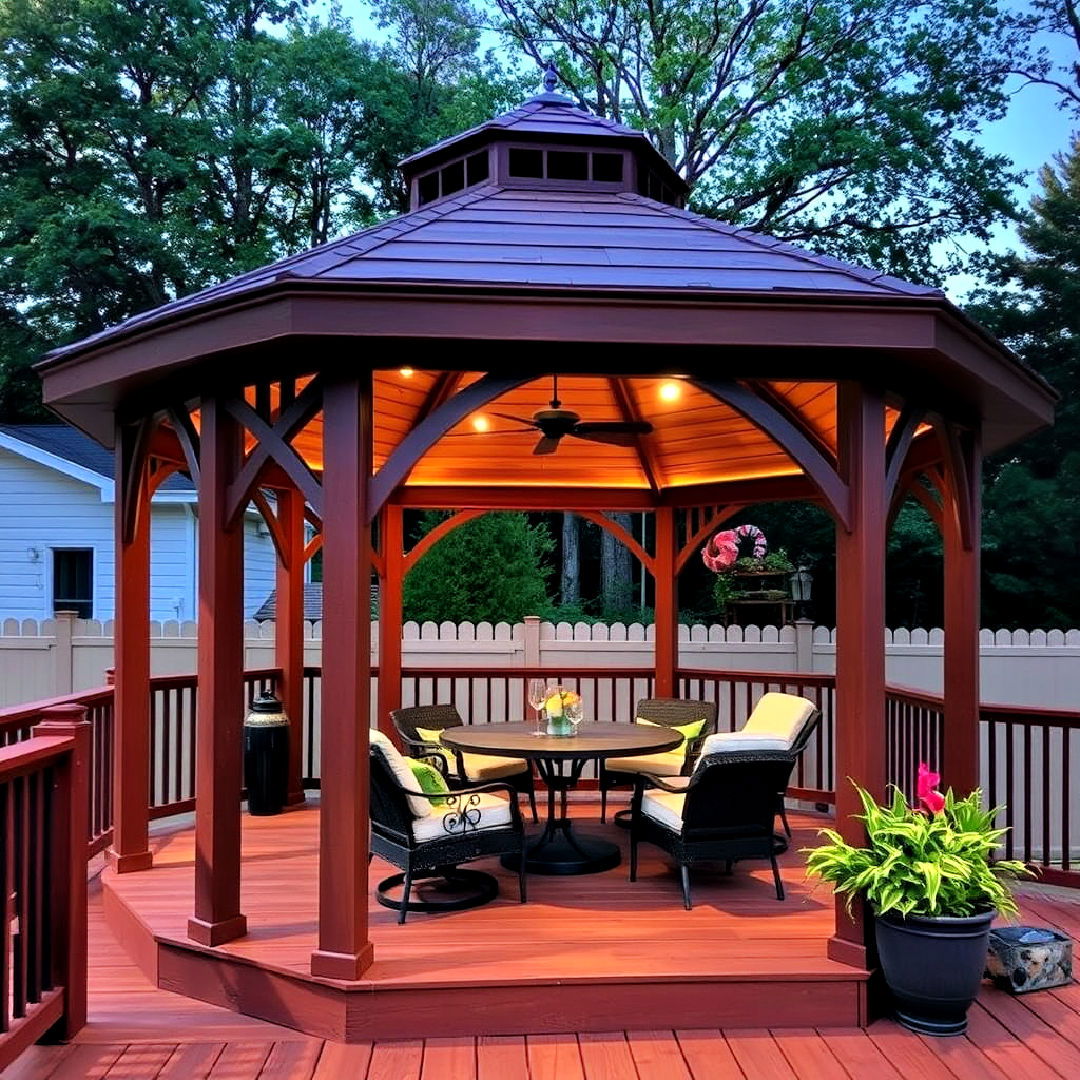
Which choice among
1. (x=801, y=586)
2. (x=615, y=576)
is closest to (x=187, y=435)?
(x=801, y=586)

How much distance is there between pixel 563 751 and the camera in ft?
16.1

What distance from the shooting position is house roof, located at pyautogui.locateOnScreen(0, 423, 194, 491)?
1294cm

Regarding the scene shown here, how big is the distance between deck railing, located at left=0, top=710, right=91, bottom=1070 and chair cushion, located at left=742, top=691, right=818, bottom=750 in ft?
11.1

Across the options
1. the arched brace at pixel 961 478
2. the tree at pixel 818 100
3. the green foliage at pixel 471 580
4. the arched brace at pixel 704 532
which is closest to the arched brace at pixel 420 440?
the arched brace at pixel 961 478

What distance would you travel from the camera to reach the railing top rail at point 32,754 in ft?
9.90

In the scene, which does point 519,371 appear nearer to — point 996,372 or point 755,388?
point 996,372

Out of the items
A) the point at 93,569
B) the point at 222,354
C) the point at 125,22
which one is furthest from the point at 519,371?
the point at 125,22

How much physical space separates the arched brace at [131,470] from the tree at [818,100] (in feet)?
41.0

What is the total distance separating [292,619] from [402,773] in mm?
2933

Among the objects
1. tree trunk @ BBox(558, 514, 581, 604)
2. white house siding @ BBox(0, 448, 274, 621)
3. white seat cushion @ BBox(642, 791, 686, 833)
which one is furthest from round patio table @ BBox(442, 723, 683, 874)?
tree trunk @ BBox(558, 514, 581, 604)

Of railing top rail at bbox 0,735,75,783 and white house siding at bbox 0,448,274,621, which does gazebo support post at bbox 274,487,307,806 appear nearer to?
railing top rail at bbox 0,735,75,783

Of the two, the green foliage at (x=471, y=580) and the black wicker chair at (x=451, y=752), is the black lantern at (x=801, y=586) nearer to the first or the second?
the green foliage at (x=471, y=580)

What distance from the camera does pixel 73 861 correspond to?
352 cm

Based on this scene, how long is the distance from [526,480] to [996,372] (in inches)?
168
